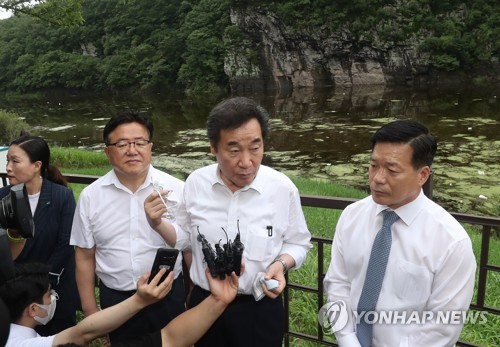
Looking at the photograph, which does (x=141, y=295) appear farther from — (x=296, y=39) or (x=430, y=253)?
(x=296, y=39)

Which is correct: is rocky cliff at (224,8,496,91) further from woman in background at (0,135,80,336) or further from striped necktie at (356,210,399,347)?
striped necktie at (356,210,399,347)

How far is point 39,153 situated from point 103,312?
4.10 ft

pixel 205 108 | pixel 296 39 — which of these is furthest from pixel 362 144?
pixel 296 39

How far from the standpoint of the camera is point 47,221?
2.54 m

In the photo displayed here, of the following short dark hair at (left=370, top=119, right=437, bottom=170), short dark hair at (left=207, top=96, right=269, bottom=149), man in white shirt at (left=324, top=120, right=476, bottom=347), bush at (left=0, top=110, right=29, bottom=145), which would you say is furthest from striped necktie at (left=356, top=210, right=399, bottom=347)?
bush at (left=0, top=110, right=29, bottom=145)

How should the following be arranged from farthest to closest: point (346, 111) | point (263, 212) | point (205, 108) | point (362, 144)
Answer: point (205, 108), point (346, 111), point (362, 144), point (263, 212)

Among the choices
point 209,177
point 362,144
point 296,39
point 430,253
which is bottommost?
point 362,144

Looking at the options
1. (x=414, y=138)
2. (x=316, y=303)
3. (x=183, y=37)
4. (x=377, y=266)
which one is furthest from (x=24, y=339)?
(x=183, y=37)

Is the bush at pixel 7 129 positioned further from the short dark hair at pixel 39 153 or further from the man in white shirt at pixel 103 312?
the man in white shirt at pixel 103 312

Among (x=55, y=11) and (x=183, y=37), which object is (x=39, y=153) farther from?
(x=183, y=37)

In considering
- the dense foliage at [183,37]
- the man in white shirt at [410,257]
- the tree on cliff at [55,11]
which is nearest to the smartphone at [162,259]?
the man in white shirt at [410,257]

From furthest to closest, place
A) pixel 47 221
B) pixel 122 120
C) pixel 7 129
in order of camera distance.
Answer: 1. pixel 7 129
2. pixel 47 221
3. pixel 122 120

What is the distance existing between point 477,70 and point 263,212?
31319 millimetres

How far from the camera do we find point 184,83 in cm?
3744
